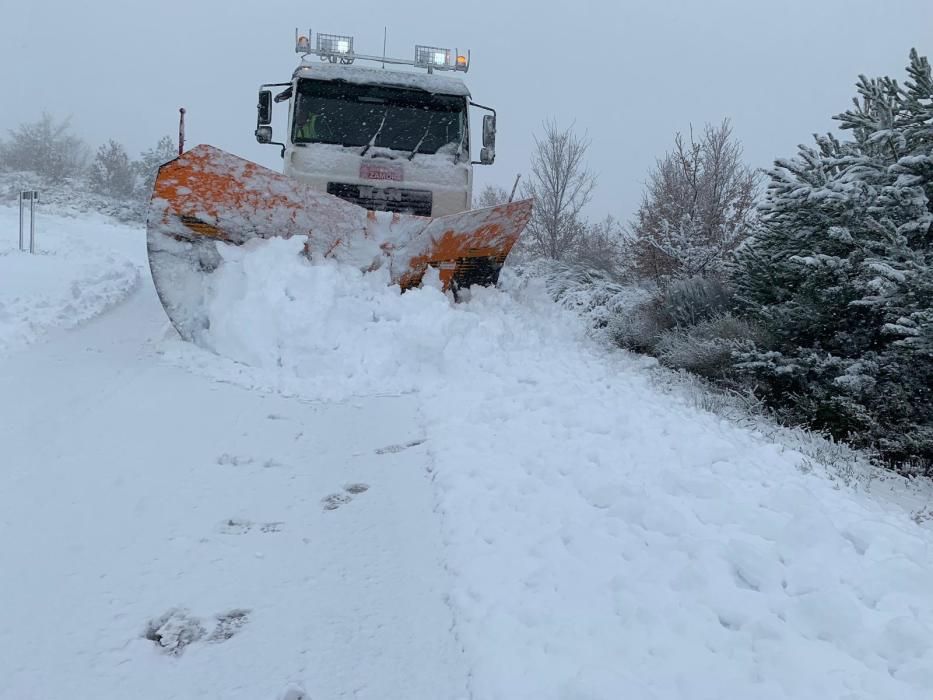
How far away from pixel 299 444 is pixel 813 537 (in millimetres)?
2722

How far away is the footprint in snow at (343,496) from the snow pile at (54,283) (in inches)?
142

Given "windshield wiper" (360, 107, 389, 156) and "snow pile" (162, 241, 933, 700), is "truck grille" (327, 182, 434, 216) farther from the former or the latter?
"snow pile" (162, 241, 933, 700)

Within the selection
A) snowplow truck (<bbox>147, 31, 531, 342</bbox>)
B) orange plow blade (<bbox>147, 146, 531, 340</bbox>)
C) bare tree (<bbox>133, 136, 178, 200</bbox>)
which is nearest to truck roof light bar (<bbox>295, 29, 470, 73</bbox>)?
snowplow truck (<bbox>147, 31, 531, 342</bbox>)

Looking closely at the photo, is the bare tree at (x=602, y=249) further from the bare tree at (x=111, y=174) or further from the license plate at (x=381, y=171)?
the bare tree at (x=111, y=174)

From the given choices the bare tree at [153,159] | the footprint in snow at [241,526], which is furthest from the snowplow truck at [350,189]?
the bare tree at [153,159]

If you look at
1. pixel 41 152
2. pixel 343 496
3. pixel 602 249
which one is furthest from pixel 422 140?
pixel 41 152

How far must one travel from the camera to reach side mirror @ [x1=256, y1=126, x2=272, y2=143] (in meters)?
7.52

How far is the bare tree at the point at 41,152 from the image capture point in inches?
1151

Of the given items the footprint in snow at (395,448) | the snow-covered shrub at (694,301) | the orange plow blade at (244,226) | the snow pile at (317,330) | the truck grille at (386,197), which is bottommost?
the footprint in snow at (395,448)

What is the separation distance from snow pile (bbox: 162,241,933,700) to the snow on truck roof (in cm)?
380

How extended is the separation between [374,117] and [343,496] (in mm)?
5656

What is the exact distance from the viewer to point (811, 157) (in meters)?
5.33

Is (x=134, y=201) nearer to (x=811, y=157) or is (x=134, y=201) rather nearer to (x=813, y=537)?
(x=811, y=157)

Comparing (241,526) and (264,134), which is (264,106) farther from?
(241,526)
